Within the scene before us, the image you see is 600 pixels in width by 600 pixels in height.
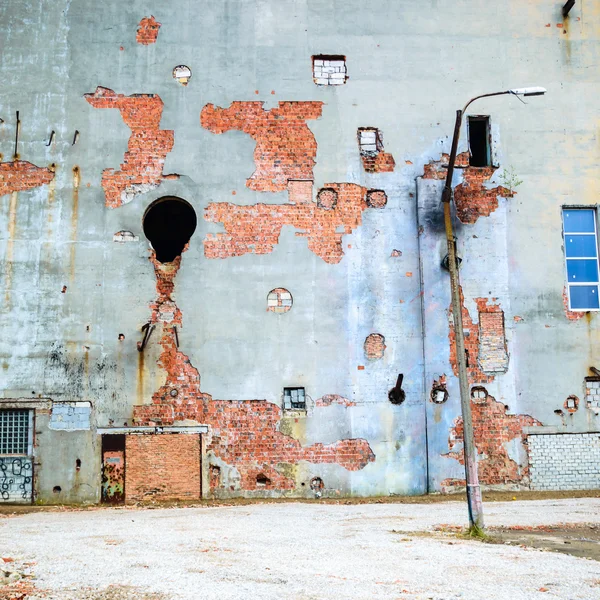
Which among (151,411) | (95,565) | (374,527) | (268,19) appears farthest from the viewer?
(268,19)

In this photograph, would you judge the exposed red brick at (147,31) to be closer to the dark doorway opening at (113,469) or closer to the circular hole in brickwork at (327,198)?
the circular hole in brickwork at (327,198)

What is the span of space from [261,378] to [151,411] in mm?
2503

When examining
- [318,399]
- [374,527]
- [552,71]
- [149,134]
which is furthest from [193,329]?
[552,71]

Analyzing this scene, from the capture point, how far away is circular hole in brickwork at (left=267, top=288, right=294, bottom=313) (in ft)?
57.1

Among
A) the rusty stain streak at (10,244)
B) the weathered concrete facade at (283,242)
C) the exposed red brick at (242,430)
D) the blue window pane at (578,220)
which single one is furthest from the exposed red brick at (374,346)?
the rusty stain streak at (10,244)

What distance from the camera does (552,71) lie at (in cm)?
1861

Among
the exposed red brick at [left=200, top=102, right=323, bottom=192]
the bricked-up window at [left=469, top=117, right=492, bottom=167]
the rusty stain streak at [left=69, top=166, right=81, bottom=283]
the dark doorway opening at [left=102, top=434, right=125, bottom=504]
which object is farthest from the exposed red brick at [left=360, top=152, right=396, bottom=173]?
the dark doorway opening at [left=102, top=434, right=125, bottom=504]

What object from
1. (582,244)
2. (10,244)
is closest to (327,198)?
(582,244)

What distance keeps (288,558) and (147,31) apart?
13078mm

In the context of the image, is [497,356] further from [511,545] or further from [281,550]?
[281,550]

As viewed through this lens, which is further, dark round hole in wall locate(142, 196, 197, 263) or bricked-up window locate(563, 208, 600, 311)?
bricked-up window locate(563, 208, 600, 311)

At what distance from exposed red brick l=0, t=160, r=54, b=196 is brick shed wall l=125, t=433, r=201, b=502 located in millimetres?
6152

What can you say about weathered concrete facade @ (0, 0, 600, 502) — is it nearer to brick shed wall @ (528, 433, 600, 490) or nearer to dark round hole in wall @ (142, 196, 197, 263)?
dark round hole in wall @ (142, 196, 197, 263)

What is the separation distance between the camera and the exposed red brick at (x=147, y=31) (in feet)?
59.2
